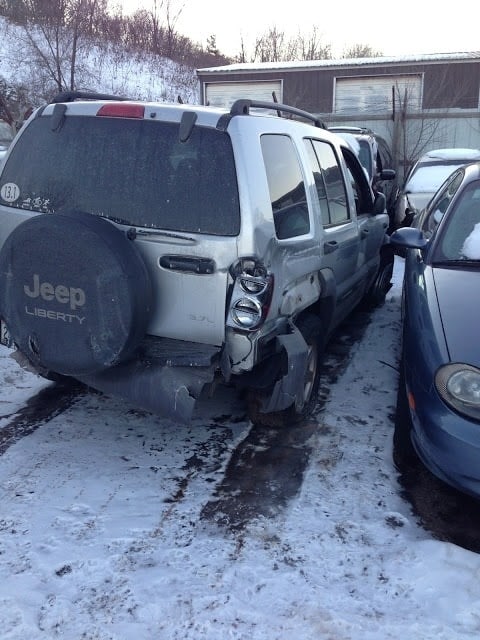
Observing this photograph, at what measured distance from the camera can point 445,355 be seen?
2.92m

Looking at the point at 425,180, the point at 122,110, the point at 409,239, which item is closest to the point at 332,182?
the point at 409,239

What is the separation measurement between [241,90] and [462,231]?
2147 centimetres

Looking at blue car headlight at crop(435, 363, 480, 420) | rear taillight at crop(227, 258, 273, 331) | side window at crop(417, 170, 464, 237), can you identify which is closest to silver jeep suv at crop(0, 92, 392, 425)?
rear taillight at crop(227, 258, 273, 331)

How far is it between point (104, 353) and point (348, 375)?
97.8 inches

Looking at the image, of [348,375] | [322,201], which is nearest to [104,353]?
[322,201]

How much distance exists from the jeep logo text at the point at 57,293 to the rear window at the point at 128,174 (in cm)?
50

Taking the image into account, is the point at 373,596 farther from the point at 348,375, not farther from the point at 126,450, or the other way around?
the point at 348,375

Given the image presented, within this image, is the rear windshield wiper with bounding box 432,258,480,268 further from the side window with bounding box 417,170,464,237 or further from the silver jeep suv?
the silver jeep suv

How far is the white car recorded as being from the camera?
1002cm

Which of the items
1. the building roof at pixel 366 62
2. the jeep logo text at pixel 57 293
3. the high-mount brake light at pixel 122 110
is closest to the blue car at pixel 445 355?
the jeep logo text at pixel 57 293

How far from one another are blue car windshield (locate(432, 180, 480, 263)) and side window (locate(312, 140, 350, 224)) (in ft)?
2.69

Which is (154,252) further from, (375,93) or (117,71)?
(117,71)

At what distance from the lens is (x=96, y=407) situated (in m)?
4.11

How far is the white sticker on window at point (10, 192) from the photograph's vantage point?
346cm
